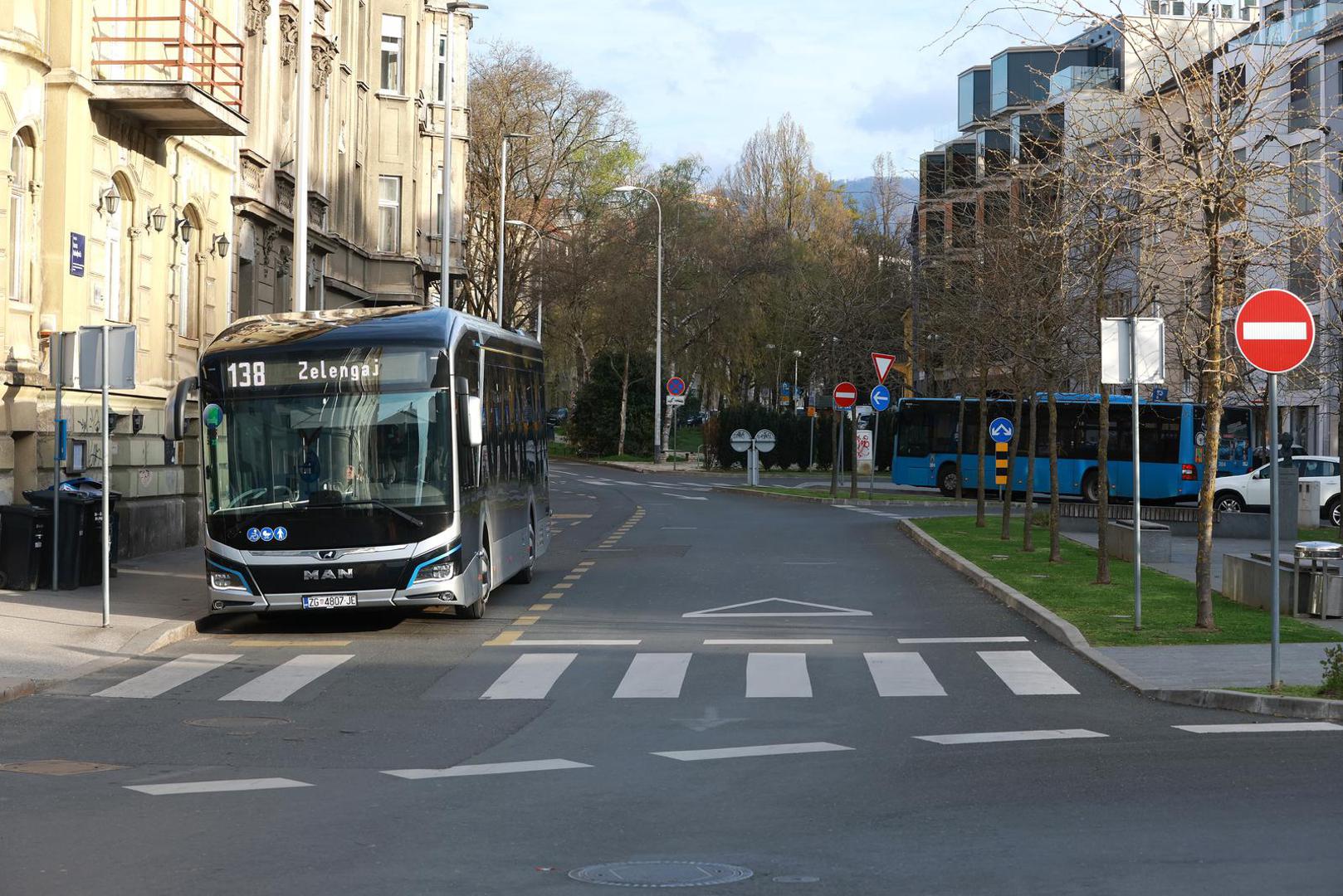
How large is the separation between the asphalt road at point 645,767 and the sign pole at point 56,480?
9.09 ft

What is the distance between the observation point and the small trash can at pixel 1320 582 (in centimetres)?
1788

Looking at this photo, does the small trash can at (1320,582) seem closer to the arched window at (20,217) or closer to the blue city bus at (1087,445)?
the arched window at (20,217)

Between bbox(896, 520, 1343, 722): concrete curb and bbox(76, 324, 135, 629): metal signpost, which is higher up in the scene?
bbox(76, 324, 135, 629): metal signpost

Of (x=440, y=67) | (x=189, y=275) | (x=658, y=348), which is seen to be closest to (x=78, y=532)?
(x=189, y=275)

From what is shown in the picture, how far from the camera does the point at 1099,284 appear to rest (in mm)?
21297

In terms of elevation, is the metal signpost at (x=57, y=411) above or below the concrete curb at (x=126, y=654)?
above

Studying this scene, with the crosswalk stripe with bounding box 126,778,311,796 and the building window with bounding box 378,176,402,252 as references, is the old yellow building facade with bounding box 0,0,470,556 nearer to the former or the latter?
the building window with bounding box 378,176,402,252

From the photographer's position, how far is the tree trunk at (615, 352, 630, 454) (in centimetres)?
7725

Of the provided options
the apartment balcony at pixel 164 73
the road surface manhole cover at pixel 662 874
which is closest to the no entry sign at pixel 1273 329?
the road surface manhole cover at pixel 662 874

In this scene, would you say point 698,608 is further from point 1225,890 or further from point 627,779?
point 1225,890

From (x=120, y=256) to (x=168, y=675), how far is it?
12.5 meters

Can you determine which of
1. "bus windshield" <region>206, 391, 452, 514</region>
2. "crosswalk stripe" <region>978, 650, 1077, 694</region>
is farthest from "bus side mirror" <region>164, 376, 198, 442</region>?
"crosswalk stripe" <region>978, 650, 1077, 694</region>

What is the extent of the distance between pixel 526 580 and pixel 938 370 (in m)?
38.2

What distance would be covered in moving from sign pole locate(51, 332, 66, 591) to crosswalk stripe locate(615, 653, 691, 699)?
762cm
